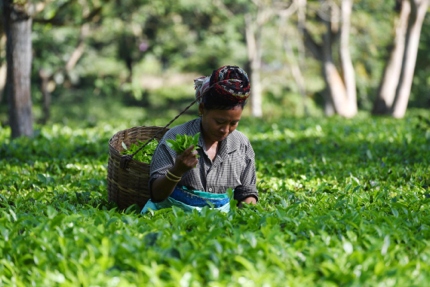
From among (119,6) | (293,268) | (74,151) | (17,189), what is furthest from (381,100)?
(293,268)

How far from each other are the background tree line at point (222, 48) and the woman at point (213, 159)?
5.25 meters

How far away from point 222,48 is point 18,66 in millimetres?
19635

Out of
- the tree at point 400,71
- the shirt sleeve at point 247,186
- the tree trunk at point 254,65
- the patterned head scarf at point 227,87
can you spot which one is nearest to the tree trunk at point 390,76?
the tree at point 400,71

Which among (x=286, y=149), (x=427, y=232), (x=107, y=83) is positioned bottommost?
(x=107, y=83)

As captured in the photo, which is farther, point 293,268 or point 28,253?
point 28,253

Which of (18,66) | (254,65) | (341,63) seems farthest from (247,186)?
(254,65)

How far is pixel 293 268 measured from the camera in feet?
9.87

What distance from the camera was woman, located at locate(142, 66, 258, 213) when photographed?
13.7 feet

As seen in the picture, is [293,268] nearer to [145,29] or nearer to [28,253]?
[28,253]

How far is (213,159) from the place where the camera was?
4.51 metres

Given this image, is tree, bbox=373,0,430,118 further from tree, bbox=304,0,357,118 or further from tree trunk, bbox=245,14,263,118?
tree trunk, bbox=245,14,263,118

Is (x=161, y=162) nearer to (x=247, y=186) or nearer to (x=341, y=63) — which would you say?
(x=247, y=186)

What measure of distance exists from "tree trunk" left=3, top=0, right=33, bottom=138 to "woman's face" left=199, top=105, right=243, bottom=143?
5298 millimetres

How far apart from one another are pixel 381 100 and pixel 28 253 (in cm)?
1581
